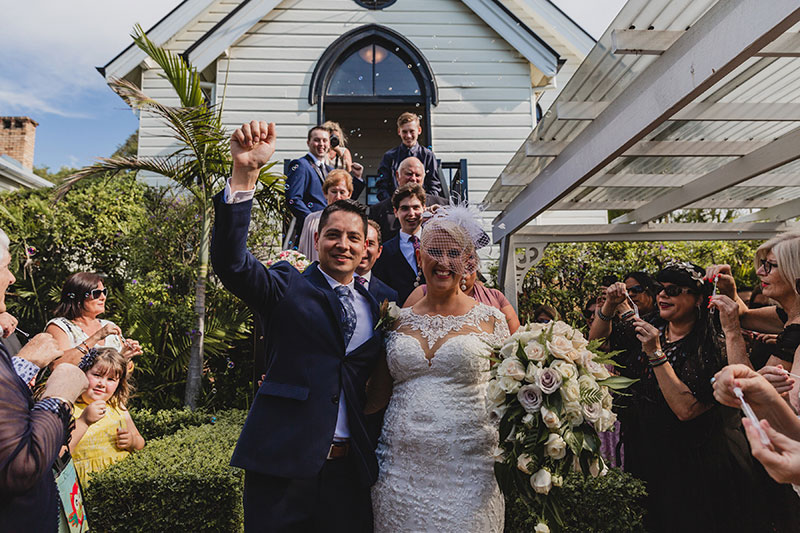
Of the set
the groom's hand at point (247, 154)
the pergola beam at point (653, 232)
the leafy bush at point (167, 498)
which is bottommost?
the leafy bush at point (167, 498)

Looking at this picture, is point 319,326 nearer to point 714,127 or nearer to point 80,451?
point 80,451

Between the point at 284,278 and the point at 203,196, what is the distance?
4.88 m

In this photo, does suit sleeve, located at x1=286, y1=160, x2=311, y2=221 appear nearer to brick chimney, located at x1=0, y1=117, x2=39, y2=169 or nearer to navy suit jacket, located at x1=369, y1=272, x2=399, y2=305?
navy suit jacket, located at x1=369, y1=272, x2=399, y2=305

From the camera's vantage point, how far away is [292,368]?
99.3 inches

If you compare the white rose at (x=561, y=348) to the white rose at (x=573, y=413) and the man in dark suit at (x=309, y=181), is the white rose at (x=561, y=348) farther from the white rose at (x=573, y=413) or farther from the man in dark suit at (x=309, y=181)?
the man in dark suit at (x=309, y=181)

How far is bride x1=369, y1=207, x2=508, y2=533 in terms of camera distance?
2611mm

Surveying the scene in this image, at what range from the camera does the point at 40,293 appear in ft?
28.1

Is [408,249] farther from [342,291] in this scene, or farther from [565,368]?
[565,368]

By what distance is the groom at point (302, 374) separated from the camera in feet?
7.64

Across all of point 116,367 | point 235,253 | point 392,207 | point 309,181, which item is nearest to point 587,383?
point 235,253

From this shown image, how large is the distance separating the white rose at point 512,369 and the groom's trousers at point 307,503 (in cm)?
87

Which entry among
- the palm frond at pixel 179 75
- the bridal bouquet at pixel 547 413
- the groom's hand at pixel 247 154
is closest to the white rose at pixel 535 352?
the bridal bouquet at pixel 547 413

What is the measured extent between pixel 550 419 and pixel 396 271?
2.27 meters

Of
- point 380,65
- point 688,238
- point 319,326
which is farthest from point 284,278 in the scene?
point 380,65
